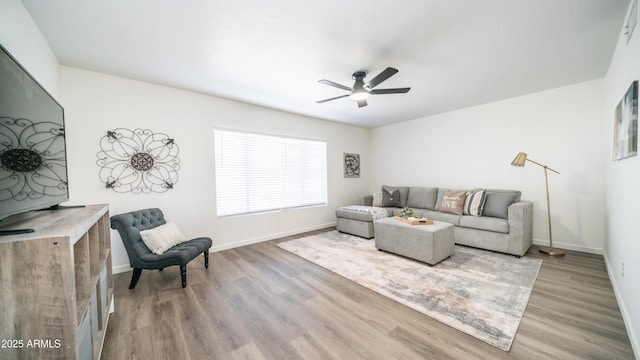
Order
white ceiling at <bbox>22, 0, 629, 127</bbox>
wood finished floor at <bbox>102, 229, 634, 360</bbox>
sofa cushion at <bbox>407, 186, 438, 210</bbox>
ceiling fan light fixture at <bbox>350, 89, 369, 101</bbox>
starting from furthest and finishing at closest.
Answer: sofa cushion at <bbox>407, 186, 438, 210</bbox>
ceiling fan light fixture at <bbox>350, 89, 369, 101</bbox>
white ceiling at <bbox>22, 0, 629, 127</bbox>
wood finished floor at <bbox>102, 229, 634, 360</bbox>

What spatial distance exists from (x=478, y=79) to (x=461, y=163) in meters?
1.96

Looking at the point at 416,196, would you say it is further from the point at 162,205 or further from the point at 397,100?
the point at 162,205

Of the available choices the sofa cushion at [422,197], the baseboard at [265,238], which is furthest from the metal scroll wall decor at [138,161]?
the sofa cushion at [422,197]

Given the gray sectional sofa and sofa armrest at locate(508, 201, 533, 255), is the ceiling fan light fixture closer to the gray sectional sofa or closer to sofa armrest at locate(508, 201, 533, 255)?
the gray sectional sofa

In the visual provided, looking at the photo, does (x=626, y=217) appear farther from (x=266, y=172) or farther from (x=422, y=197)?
(x=266, y=172)

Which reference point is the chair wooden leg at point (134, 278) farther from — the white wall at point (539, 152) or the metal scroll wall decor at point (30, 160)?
the white wall at point (539, 152)

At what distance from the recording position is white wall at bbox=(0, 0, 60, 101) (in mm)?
1510

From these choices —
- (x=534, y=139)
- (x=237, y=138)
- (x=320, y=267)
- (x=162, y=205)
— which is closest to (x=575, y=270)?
(x=534, y=139)

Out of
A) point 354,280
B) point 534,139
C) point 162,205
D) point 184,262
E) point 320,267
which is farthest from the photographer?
point 534,139

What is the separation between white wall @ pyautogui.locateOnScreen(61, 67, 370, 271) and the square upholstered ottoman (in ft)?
6.60

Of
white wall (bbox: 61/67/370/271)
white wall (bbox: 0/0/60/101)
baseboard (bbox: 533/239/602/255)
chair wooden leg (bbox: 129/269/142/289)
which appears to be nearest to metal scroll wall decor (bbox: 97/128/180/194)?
white wall (bbox: 61/67/370/271)

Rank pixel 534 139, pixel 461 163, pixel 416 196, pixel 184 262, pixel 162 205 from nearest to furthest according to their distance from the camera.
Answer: pixel 184 262
pixel 162 205
pixel 534 139
pixel 461 163
pixel 416 196

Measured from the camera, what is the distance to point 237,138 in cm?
402

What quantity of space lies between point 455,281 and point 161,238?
132 inches
